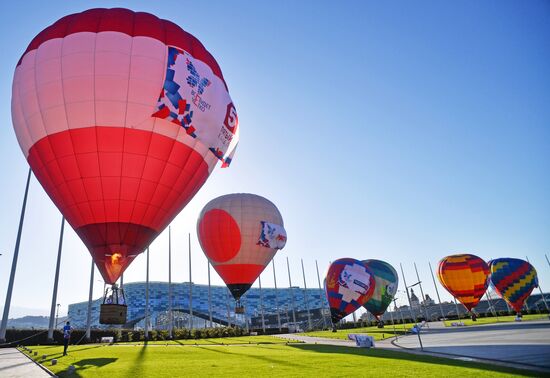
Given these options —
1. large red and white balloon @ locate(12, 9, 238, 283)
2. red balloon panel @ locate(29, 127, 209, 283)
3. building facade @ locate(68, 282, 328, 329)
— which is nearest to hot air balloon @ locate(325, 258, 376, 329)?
large red and white balloon @ locate(12, 9, 238, 283)

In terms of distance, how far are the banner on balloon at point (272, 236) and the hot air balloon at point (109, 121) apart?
56.3 ft

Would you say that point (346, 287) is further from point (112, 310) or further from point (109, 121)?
point (109, 121)

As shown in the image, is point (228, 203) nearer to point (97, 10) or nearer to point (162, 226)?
point (162, 226)

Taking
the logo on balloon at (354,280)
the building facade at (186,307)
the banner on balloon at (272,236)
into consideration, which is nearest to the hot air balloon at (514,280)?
the logo on balloon at (354,280)

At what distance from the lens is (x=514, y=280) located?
4928cm

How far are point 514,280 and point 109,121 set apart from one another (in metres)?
56.2

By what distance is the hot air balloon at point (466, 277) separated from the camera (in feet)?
154

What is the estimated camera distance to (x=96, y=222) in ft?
46.2

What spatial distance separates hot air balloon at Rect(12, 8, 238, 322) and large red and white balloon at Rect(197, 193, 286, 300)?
16.2m

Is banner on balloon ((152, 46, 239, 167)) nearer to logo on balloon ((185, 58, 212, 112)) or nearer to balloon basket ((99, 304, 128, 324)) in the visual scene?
logo on balloon ((185, 58, 212, 112))

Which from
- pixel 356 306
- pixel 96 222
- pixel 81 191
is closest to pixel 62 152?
pixel 81 191

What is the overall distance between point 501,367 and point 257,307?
146604mm

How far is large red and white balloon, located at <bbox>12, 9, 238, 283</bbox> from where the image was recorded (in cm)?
1375

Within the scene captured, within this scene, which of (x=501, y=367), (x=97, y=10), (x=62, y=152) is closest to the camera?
(x=501, y=367)
